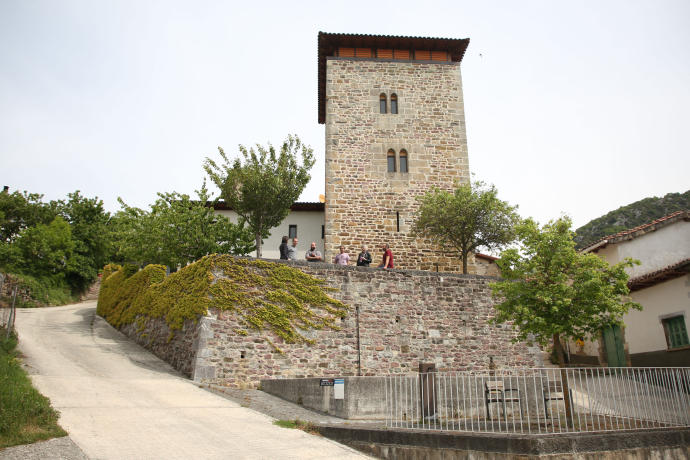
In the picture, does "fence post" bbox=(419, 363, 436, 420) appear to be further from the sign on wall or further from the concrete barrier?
the sign on wall

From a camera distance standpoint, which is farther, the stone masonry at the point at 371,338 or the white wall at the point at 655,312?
the white wall at the point at 655,312

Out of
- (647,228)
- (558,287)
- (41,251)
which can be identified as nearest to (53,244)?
(41,251)

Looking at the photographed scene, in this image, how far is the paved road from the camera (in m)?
7.89

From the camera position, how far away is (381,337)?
15.9 metres

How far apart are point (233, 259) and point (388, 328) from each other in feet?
17.1

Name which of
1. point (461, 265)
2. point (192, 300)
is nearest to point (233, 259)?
point (192, 300)

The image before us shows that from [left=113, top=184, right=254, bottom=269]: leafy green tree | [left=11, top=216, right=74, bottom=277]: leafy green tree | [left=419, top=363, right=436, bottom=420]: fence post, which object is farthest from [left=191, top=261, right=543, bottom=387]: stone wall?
[left=11, top=216, right=74, bottom=277]: leafy green tree

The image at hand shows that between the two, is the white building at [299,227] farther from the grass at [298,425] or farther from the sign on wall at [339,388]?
the grass at [298,425]

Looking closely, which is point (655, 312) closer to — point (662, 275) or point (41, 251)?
point (662, 275)

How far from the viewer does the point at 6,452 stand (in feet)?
22.3

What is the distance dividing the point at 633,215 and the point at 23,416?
53.9 meters

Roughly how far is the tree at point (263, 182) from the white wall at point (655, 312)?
13439 mm

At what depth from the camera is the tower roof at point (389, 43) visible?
25.2 m

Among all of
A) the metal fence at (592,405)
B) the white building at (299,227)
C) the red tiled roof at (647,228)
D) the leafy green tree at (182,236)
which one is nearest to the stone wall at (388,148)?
the white building at (299,227)
